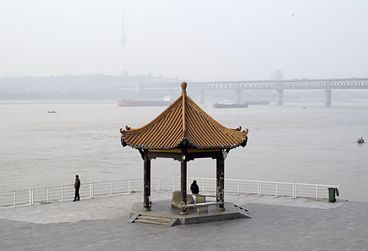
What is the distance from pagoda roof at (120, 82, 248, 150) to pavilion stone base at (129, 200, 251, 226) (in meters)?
2.29

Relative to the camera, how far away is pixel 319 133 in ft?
305

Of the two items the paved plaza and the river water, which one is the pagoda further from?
the river water

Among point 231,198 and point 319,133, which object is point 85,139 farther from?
point 231,198

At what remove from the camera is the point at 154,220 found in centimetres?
2017

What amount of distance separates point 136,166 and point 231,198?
90.3ft

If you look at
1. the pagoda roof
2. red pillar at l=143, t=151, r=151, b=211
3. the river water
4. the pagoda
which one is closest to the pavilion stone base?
red pillar at l=143, t=151, r=151, b=211

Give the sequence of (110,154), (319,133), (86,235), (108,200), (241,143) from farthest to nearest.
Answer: (319,133) → (110,154) → (108,200) → (241,143) → (86,235)

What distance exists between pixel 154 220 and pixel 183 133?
3.19 meters

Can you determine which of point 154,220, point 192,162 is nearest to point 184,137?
point 154,220

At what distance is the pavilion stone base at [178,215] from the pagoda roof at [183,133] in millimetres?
2292

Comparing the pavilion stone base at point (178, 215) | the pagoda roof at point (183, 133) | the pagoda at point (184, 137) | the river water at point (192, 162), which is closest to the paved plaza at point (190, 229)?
the pavilion stone base at point (178, 215)

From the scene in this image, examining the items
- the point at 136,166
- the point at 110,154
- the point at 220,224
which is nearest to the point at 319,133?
the point at 110,154

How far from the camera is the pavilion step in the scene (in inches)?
780

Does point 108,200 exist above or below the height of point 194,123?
below
